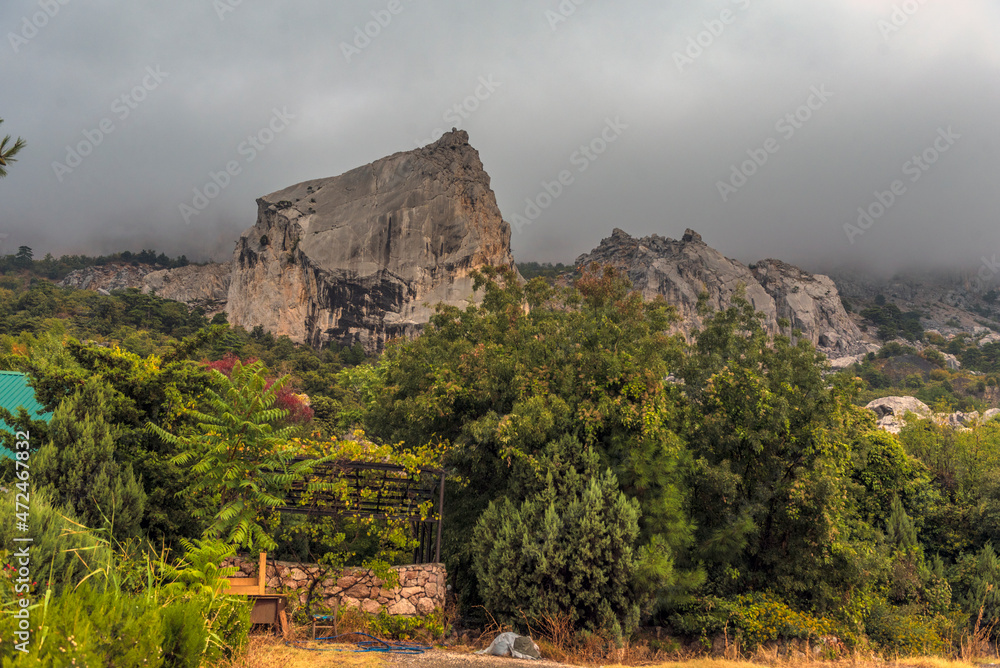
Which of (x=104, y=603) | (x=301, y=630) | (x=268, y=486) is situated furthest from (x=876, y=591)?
(x=104, y=603)

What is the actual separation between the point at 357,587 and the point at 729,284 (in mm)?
108752

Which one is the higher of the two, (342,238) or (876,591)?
(342,238)

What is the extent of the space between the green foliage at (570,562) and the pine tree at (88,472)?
17.0 feet

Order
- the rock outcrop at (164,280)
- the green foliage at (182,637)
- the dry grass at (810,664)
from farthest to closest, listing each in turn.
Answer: the rock outcrop at (164,280)
the dry grass at (810,664)
the green foliage at (182,637)

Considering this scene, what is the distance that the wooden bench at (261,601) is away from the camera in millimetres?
7171

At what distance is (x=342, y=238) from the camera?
80.4m

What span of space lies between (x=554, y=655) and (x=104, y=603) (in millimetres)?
6538

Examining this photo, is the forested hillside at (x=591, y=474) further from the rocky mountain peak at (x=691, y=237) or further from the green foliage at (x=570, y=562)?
the rocky mountain peak at (x=691, y=237)

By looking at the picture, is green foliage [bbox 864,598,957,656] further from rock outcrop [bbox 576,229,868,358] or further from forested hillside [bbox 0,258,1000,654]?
rock outcrop [bbox 576,229,868,358]

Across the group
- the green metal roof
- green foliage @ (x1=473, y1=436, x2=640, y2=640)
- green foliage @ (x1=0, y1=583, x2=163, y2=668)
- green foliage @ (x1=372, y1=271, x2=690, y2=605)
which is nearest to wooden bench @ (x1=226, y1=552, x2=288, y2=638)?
green foliage @ (x1=473, y1=436, x2=640, y2=640)

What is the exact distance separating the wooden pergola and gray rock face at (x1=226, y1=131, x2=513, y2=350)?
6633 centimetres

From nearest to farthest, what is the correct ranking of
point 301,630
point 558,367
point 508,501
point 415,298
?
point 301,630, point 508,501, point 558,367, point 415,298

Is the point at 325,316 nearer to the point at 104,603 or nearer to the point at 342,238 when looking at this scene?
the point at 342,238

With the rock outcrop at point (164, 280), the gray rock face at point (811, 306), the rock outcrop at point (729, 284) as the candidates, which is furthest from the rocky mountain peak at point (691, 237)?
the rock outcrop at point (164, 280)
